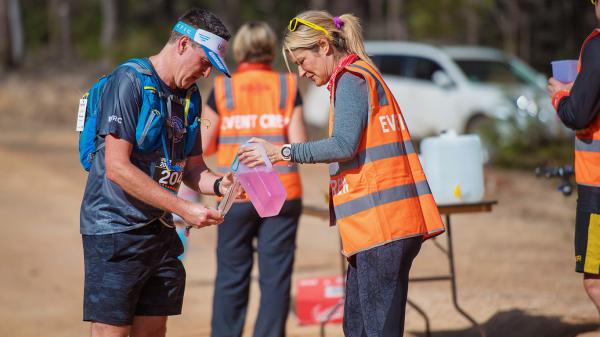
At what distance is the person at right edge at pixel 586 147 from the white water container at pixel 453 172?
4.28ft

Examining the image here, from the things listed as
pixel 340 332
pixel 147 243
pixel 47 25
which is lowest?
pixel 340 332

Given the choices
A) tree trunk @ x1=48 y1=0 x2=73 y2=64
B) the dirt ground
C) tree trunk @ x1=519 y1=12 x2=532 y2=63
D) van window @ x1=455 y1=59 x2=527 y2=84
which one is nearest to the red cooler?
the dirt ground

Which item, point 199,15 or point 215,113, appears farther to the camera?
point 215,113

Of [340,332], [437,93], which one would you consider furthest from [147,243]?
[437,93]

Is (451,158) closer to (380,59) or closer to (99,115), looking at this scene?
(99,115)

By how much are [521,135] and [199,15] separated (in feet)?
39.1

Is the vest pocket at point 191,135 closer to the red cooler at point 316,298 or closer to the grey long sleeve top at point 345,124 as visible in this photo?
the grey long sleeve top at point 345,124

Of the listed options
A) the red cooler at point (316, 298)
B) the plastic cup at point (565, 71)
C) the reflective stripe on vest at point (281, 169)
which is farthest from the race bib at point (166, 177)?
the red cooler at point (316, 298)

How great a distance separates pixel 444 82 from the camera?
17.7 meters

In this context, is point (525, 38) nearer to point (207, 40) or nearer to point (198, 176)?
point (198, 176)

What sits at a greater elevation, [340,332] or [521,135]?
[521,135]

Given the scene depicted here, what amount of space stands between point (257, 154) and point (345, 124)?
434 mm

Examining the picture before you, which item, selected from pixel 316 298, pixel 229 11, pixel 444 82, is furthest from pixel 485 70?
pixel 229 11

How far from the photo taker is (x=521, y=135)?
15.6m
